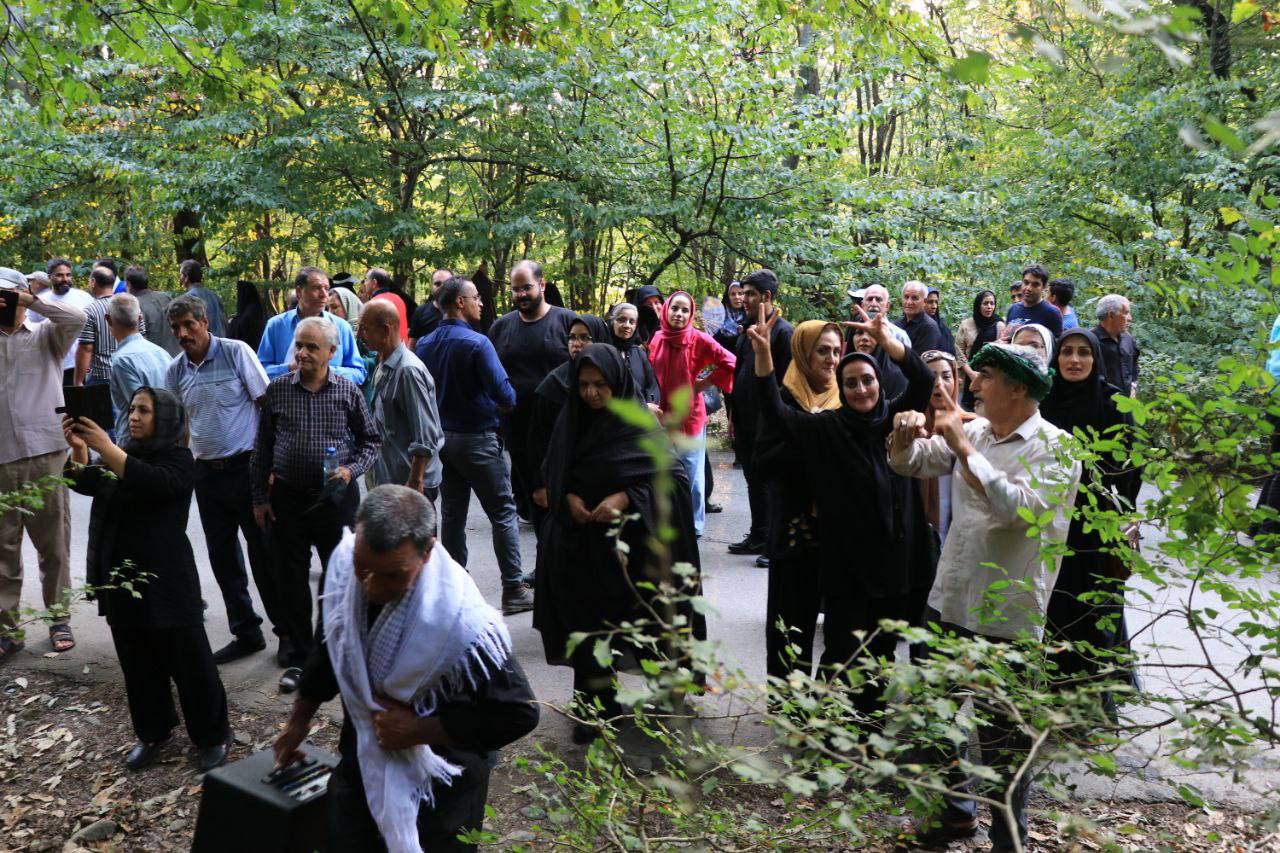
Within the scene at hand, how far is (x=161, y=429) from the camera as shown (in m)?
4.75

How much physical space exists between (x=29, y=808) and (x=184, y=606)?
1.26 m

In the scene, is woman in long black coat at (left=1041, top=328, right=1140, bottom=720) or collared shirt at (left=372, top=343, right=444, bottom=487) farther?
collared shirt at (left=372, top=343, right=444, bottom=487)

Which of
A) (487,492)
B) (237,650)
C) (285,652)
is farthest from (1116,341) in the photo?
(237,650)

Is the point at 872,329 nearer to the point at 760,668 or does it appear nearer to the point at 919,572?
the point at 919,572

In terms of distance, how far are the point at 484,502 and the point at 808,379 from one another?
2.67m

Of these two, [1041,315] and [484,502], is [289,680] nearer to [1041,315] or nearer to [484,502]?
[484,502]

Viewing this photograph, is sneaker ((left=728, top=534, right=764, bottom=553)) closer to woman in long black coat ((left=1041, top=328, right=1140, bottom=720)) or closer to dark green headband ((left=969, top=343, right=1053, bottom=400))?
woman in long black coat ((left=1041, top=328, right=1140, bottom=720))

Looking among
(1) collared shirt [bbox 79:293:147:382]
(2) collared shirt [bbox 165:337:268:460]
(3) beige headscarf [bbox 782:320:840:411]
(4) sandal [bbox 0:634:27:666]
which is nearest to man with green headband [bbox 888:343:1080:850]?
(3) beige headscarf [bbox 782:320:840:411]

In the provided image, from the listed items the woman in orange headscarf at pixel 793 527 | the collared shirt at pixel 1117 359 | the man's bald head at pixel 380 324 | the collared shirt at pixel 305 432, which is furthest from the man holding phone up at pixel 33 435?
the collared shirt at pixel 1117 359

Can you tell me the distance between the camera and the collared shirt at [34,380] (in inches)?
245

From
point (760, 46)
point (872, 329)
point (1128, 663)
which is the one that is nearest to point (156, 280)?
point (760, 46)

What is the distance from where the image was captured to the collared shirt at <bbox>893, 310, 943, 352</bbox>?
9391mm

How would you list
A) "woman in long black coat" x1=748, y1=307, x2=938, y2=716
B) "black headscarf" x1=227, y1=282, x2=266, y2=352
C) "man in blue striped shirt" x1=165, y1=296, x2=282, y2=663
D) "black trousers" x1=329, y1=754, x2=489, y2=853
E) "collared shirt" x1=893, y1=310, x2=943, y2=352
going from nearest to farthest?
"black trousers" x1=329, y1=754, x2=489, y2=853 < "woman in long black coat" x1=748, y1=307, x2=938, y2=716 < "man in blue striped shirt" x1=165, y1=296, x2=282, y2=663 < "collared shirt" x1=893, y1=310, x2=943, y2=352 < "black headscarf" x1=227, y1=282, x2=266, y2=352

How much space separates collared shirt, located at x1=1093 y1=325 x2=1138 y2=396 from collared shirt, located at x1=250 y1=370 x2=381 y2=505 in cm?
659
